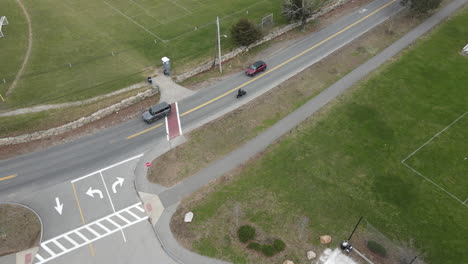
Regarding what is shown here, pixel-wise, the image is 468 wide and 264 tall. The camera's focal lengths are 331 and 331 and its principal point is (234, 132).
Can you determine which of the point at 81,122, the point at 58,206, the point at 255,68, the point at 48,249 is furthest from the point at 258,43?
the point at 48,249

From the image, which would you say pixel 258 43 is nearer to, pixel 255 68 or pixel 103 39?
pixel 255 68

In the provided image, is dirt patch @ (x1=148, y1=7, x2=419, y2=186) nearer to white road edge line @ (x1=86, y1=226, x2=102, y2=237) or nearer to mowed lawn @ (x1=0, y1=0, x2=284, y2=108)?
white road edge line @ (x1=86, y1=226, x2=102, y2=237)

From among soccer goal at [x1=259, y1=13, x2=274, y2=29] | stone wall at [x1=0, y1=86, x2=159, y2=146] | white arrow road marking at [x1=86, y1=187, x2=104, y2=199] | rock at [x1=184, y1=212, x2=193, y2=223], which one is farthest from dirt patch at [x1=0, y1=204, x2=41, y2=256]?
soccer goal at [x1=259, y1=13, x2=274, y2=29]

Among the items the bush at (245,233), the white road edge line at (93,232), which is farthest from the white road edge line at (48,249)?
the bush at (245,233)

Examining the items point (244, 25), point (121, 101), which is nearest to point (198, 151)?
point (121, 101)

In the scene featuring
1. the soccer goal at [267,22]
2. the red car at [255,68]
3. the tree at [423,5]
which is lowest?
the red car at [255,68]

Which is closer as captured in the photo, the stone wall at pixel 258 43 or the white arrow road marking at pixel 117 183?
the white arrow road marking at pixel 117 183

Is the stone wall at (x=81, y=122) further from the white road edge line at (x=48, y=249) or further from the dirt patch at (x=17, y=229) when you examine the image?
the white road edge line at (x=48, y=249)
